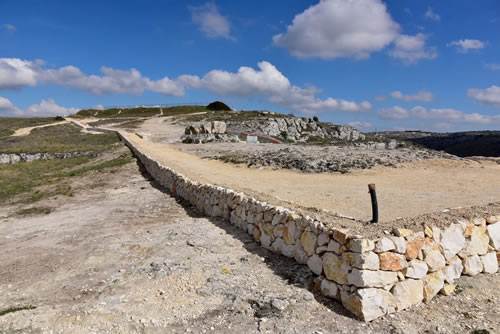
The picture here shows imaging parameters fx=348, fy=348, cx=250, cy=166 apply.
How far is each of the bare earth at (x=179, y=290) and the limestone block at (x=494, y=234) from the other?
0.68 metres

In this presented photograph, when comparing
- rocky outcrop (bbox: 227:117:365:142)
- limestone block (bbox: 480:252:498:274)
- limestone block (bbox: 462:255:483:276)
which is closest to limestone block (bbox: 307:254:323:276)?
limestone block (bbox: 462:255:483:276)

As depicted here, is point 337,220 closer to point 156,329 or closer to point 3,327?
point 156,329

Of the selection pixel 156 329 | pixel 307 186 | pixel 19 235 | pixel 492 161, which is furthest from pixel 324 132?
pixel 156 329

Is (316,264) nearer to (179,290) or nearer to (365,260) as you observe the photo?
(365,260)

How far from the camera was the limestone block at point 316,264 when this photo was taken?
18.1 feet

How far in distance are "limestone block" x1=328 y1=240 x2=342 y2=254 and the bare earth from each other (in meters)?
0.72

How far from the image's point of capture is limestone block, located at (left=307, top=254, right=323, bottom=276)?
553cm

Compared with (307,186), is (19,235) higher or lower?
lower

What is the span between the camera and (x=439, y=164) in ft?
51.0

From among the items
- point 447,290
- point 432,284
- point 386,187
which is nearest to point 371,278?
point 432,284

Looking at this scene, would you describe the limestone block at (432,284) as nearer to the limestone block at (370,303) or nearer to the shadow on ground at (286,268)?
the limestone block at (370,303)

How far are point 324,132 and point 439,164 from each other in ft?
141

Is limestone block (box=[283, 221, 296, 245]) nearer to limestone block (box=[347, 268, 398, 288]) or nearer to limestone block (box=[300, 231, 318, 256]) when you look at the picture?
limestone block (box=[300, 231, 318, 256])

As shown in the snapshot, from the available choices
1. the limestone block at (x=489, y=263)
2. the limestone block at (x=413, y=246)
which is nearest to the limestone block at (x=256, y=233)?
the limestone block at (x=413, y=246)
